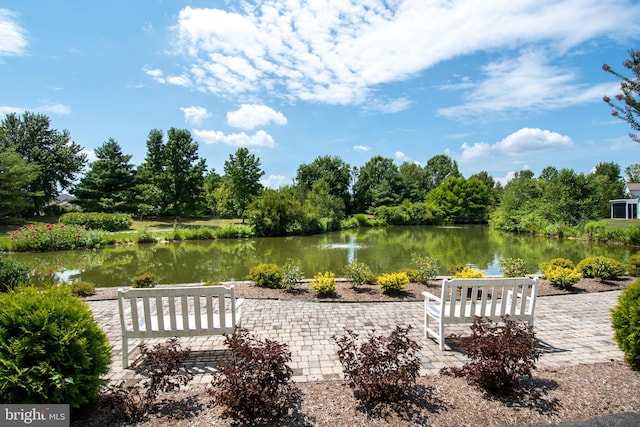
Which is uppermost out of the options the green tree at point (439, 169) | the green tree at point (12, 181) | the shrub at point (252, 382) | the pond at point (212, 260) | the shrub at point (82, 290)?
the green tree at point (439, 169)

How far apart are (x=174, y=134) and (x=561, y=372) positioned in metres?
38.0

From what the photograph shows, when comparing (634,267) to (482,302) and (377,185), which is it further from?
(377,185)

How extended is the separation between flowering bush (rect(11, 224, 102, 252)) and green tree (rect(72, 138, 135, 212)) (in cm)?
1453

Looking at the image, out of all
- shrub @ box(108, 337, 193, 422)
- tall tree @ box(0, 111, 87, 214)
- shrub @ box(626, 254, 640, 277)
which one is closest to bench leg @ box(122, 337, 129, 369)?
shrub @ box(108, 337, 193, 422)

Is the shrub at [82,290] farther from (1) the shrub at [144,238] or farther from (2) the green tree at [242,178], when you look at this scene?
(2) the green tree at [242,178]

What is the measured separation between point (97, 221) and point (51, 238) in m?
8.27

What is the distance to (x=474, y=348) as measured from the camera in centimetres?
296

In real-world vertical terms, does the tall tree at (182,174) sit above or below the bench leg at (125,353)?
above

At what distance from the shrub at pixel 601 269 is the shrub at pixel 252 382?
850 cm

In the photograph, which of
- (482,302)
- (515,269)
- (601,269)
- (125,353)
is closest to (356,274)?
(482,302)

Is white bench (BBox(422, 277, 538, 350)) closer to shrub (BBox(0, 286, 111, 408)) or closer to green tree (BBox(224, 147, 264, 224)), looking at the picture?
shrub (BBox(0, 286, 111, 408))

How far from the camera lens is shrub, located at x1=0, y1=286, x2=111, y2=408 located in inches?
91.6

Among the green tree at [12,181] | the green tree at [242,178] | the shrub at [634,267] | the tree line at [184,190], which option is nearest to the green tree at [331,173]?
Answer: the tree line at [184,190]

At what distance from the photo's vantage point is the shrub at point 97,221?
2581cm
